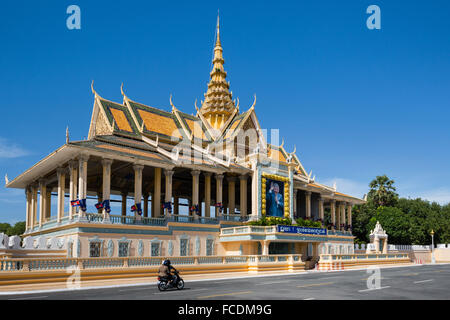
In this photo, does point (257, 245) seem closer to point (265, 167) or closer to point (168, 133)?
point (265, 167)

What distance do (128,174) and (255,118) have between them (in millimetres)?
17841

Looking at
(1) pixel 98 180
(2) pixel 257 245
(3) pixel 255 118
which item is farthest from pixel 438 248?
(1) pixel 98 180

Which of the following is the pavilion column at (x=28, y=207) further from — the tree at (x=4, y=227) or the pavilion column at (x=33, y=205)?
the tree at (x=4, y=227)

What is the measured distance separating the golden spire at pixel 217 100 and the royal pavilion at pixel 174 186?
14 cm

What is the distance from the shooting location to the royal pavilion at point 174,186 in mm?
34688

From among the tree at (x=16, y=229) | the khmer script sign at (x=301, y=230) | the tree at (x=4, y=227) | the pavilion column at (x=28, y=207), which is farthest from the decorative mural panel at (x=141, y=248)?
the tree at (x=4, y=227)

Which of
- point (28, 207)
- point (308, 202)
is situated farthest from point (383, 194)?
point (28, 207)

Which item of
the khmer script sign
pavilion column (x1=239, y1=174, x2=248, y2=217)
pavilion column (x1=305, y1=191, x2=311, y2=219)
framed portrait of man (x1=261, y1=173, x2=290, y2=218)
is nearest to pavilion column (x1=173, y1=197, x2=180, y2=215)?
pavilion column (x1=239, y1=174, x2=248, y2=217)

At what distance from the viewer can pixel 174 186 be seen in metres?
53.8

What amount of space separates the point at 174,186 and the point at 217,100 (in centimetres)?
1431

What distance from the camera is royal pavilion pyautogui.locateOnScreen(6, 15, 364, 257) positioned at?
34.7m

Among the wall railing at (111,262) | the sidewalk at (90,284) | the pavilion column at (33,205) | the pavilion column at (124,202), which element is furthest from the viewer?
the pavilion column at (124,202)

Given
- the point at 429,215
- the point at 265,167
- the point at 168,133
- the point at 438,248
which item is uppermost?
the point at 168,133

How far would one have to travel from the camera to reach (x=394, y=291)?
19.2 meters
